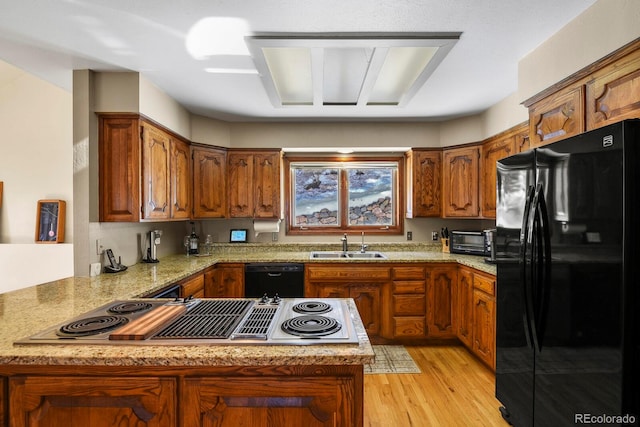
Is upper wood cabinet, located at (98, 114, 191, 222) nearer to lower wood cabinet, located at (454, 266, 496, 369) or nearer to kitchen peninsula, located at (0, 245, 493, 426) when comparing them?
kitchen peninsula, located at (0, 245, 493, 426)

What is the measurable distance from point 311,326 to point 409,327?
2.25 m

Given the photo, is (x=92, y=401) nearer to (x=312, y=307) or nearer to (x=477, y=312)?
(x=312, y=307)

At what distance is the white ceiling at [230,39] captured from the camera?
65.4 inches

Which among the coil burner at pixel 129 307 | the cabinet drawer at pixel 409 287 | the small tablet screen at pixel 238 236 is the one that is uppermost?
the small tablet screen at pixel 238 236

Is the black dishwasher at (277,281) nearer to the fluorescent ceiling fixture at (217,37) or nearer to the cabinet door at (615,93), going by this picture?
the fluorescent ceiling fixture at (217,37)

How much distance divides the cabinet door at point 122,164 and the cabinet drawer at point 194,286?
0.66 metres

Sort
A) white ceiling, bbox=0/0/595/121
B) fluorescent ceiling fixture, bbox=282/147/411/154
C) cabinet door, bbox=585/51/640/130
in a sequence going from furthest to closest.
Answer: fluorescent ceiling fixture, bbox=282/147/411/154 → white ceiling, bbox=0/0/595/121 → cabinet door, bbox=585/51/640/130

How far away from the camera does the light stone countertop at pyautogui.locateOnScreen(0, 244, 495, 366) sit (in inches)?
43.9

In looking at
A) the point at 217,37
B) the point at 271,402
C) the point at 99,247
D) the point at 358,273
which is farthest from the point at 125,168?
the point at 358,273

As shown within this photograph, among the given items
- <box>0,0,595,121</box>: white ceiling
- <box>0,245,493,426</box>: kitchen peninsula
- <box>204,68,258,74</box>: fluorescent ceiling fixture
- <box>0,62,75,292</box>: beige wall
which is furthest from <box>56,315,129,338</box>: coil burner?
<box>0,62,75,292</box>: beige wall

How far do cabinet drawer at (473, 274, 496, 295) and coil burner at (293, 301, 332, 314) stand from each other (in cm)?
160

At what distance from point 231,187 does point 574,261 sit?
3224 mm

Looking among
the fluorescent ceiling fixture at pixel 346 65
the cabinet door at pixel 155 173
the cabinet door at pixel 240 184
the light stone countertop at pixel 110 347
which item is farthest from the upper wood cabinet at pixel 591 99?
the cabinet door at pixel 155 173

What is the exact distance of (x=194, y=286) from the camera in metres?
2.74
